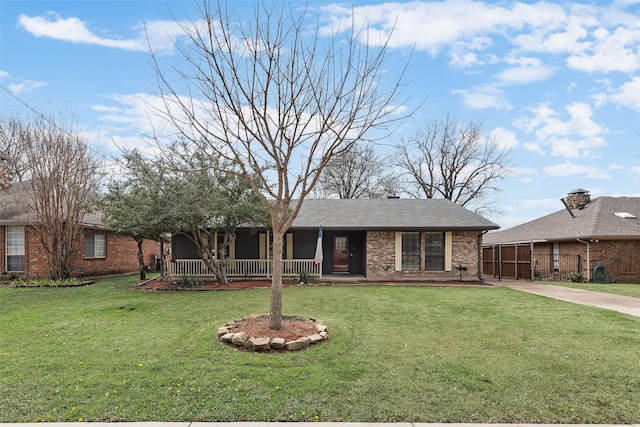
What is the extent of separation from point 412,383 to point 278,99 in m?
4.70

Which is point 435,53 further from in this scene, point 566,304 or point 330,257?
point 330,257

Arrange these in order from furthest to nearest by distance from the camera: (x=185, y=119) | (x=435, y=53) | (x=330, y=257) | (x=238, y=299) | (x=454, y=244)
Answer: (x=330, y=257)
(x=454, y=244)
(x=238, y=299)
(x=435, y=53)
(x=185, y=119)

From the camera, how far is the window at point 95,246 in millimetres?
16922

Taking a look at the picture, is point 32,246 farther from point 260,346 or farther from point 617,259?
point 617,259

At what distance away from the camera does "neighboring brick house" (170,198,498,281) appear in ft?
49.0

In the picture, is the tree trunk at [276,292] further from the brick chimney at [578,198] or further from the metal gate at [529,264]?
the brick chimney at [578,198]

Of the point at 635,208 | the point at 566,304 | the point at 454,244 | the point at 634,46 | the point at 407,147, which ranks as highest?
the point at 407,147

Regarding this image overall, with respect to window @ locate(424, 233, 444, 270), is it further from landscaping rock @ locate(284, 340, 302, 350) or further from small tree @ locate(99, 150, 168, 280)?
landscaping rock @ locate(284, 340, 302, 350)

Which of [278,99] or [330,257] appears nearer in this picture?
[278,99]

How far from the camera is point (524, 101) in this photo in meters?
13.2

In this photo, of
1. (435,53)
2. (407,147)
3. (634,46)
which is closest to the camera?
(435,53)

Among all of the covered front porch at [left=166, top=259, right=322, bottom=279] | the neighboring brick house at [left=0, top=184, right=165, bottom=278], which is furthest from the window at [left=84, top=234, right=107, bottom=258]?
the covered front porch at [left=166, top=259, right=322, bottom=279]

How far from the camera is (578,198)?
2097 centimetres

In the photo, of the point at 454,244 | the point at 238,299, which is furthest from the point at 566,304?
the point at 238,299
